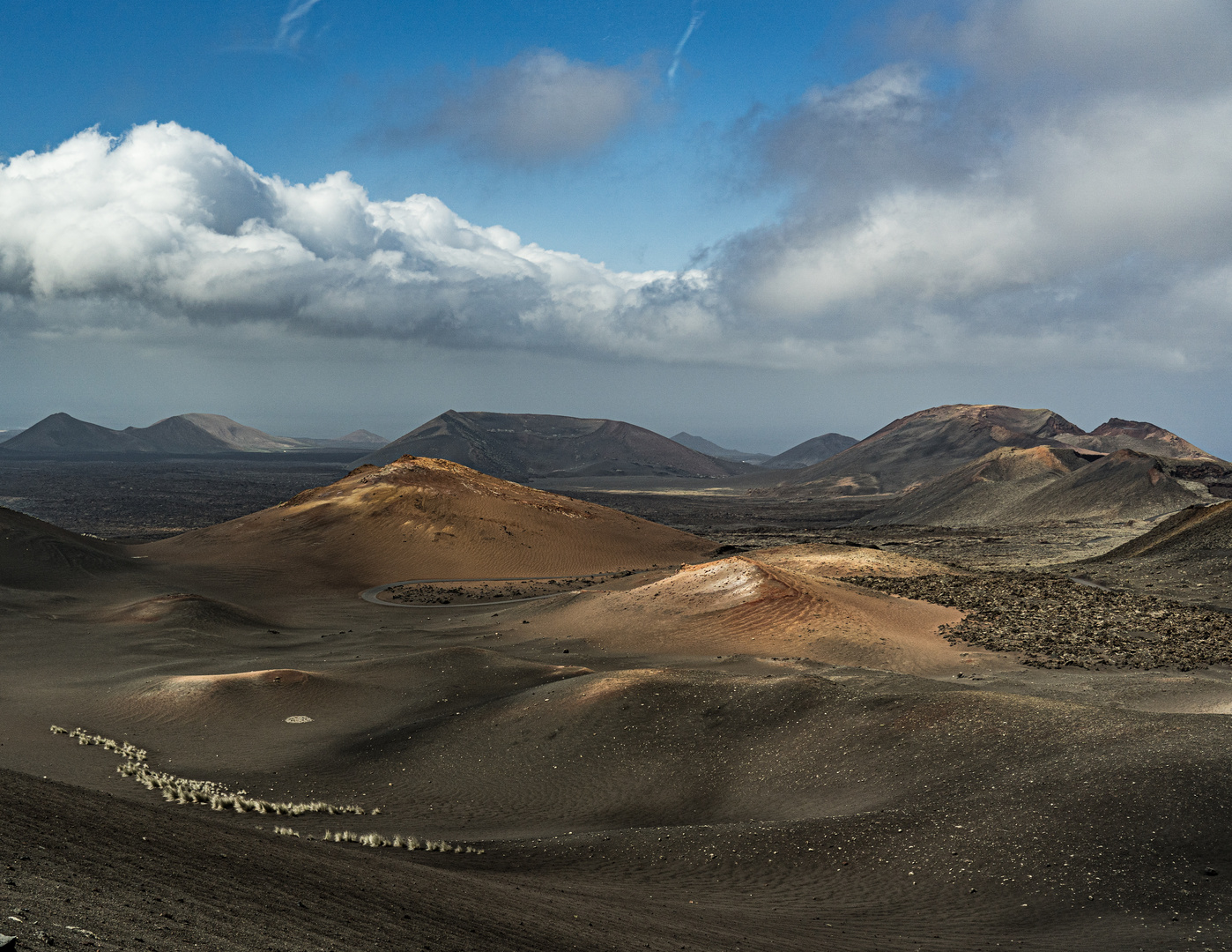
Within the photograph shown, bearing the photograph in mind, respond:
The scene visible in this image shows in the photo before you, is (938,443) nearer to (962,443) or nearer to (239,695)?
(962,443)

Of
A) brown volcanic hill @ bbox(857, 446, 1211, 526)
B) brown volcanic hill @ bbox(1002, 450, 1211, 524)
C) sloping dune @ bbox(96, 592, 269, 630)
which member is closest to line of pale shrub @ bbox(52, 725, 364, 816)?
sloping dune @ bbox(96, 592, 269, 630)

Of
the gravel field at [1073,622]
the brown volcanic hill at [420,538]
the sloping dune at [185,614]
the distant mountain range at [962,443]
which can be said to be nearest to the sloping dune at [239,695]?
the sloping dune at [185,614]

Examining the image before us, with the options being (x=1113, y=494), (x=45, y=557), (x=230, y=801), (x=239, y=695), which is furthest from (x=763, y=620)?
(x=1113, y=494)

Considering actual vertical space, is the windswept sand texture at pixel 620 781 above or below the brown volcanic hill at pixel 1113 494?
below

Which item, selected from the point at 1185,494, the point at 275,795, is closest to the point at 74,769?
the point at 275,795

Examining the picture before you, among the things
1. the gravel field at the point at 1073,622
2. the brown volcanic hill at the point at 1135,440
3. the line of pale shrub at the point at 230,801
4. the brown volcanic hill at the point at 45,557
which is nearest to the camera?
the line of pale shrub at the point at 230,801

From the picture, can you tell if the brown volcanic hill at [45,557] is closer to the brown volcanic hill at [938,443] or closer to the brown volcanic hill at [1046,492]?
the brown volcanic hill at [1046,492]
